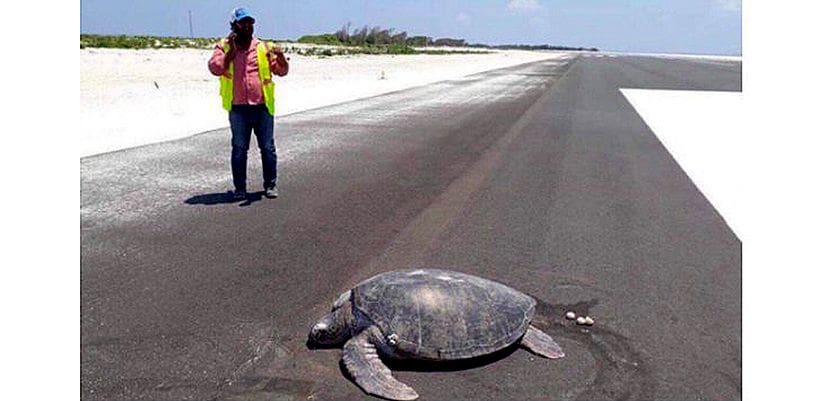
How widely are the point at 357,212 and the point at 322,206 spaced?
1.62ft

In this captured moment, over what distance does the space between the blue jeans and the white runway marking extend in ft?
17.1

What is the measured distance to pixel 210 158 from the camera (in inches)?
432

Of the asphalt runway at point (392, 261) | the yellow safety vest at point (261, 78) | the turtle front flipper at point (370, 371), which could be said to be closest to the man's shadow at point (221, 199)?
the asphalt runway at point (392, 261)

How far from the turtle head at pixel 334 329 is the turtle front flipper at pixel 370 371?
112 millimetres

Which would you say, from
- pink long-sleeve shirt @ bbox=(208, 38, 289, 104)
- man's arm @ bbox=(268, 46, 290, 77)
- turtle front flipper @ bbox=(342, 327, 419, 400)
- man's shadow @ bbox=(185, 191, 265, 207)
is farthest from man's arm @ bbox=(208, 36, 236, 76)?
turtle front flipper @ bbox=(342, 327, 419, 400)

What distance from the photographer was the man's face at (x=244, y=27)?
7.23 m

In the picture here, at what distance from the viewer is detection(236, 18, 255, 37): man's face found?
723 cm

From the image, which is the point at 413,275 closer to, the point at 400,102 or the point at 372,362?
the point at 372,362

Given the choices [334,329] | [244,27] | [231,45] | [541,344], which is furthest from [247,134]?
[541,344]

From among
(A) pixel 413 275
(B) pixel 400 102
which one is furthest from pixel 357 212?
Answer: (B) pixel 400 102

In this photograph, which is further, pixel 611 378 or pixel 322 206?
pixel 322 206

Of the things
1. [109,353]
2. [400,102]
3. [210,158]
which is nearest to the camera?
[109,353]

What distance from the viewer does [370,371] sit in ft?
13.1

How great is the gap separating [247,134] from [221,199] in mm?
945
